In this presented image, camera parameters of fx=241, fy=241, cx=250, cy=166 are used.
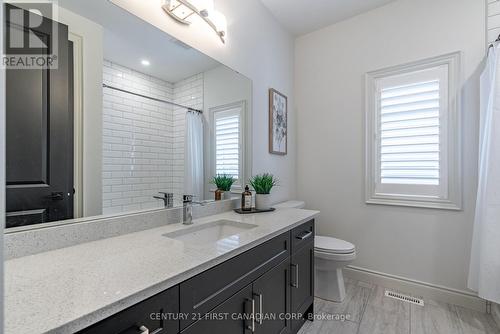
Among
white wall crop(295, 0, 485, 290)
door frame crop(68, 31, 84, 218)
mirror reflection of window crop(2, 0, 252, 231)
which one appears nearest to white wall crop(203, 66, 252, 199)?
mirror reflection of window crop(2, 0, 252, 231)

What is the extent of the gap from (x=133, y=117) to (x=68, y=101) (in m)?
0.31

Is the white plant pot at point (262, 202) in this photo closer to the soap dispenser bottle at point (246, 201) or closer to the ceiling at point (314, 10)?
the soap dispenser bottle at point (246, 201)

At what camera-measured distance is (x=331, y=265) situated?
2045 millimetres

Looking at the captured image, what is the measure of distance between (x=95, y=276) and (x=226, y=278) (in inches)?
19.0

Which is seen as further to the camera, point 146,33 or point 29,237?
point 146,33

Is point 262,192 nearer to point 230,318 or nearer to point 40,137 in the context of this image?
point 230,318

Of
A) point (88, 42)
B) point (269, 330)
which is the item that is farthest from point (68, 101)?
point (269, 330)

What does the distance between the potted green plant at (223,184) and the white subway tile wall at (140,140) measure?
0.34 metres

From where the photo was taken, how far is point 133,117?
1.31 m

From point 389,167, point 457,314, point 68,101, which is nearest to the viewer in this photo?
point 68,101

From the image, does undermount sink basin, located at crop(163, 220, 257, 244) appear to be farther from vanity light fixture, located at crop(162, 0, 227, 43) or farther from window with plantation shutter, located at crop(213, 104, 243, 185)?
vanity light fixture, located at crop(162, 0, 227, 43)

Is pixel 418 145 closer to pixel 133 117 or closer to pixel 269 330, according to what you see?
pixel 269 330

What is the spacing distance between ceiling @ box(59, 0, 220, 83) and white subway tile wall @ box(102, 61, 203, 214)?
52mm

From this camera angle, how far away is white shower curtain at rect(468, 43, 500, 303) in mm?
1611
